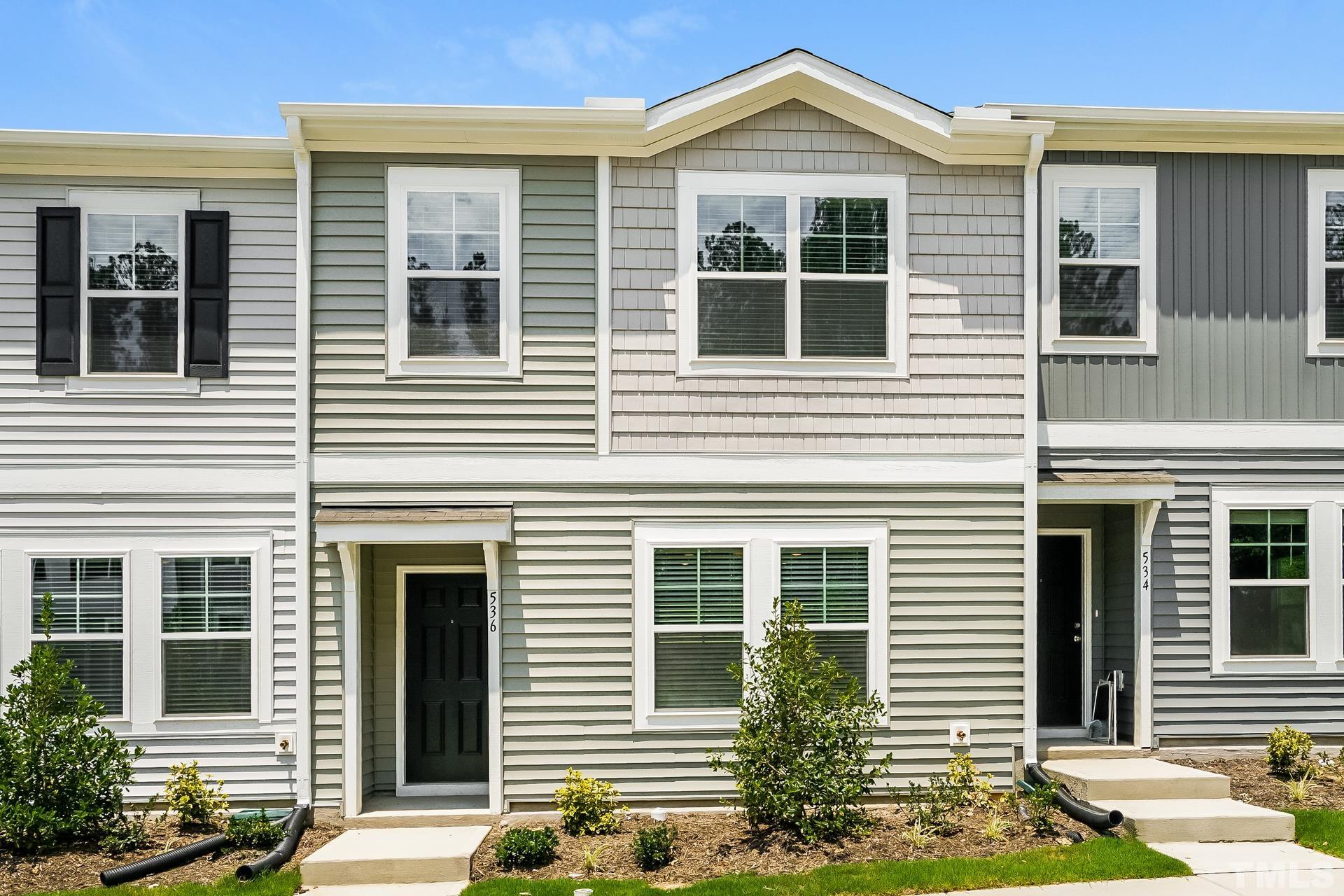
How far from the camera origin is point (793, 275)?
8680 millimetres

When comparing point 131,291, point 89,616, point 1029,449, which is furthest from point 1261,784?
point 131,291

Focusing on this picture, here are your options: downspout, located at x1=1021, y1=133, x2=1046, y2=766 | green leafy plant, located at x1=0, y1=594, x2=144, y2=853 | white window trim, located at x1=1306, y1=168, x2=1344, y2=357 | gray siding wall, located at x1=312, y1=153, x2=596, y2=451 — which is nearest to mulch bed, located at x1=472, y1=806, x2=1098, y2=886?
downspout, located at x1=1021, y1=133, x2=1046, y2=766

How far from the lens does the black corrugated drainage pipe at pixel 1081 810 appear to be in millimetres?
7621

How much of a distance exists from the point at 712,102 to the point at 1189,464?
5.34 metres

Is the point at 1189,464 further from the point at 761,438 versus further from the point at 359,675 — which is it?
the point at 359,675

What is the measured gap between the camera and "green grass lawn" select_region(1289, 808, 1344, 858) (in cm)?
731

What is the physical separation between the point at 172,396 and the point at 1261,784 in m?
9.63

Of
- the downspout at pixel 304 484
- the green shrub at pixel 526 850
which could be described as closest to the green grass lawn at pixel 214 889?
the downspout at pixel 304 484

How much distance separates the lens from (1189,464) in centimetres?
923

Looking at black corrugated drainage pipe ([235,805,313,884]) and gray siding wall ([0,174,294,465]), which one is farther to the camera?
gray siding wall ([0,174,294,465])

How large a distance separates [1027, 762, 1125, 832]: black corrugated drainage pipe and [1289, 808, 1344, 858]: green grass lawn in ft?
4.20

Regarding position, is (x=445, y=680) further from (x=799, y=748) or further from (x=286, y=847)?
(x=799, y=748)

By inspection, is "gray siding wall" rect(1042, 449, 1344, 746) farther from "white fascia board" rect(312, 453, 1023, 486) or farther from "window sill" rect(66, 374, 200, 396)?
"window sill" rect(66, 374, 200, 396)

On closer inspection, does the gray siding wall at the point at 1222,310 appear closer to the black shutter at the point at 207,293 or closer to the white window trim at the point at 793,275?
the white window trim at the point at 793,275
